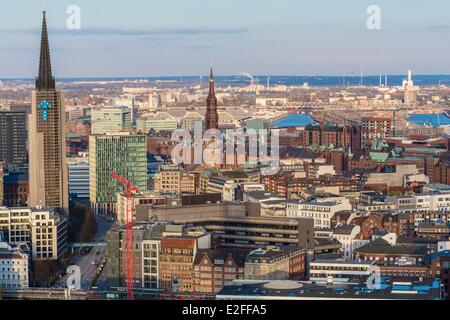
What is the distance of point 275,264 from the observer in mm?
8141

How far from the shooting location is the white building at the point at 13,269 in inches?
352

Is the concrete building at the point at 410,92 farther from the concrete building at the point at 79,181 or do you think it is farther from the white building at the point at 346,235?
the white building at the point at 346,235

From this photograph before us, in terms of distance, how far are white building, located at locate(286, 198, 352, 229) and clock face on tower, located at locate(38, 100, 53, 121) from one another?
10.8 feet

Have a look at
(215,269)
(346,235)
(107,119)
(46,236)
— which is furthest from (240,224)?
(107,119)

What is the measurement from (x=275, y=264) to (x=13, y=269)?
2309 millimetres

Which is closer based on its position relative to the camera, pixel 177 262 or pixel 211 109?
pixel 177 262

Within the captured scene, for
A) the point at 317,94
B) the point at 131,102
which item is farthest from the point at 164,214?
the point at 317,94

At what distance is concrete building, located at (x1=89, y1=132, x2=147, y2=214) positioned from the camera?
15.1 metres

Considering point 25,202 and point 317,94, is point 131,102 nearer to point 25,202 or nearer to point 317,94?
point 317,94

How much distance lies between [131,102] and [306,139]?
6.10m

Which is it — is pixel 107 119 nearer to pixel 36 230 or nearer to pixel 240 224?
pixel 36 230

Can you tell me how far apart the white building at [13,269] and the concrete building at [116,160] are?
552 centimetres

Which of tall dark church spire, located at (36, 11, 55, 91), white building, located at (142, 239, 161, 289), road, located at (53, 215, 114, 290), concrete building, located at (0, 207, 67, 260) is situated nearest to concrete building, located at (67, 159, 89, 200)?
tall dark church spire, located at (36, 11, 55, 91)

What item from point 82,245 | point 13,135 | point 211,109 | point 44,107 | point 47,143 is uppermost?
point 44,107
